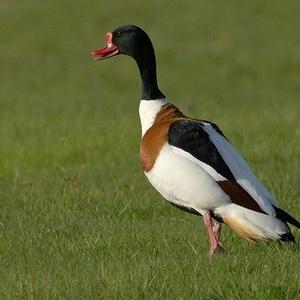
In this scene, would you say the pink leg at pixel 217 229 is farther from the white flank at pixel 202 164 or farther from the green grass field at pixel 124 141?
the white flank at pixel 202 164

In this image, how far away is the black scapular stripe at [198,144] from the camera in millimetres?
7312

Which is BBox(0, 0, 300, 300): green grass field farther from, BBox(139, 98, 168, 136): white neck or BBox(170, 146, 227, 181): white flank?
BBox(139, 98, 168, 136): white neck

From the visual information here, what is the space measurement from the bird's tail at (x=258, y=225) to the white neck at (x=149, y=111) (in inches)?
39.1

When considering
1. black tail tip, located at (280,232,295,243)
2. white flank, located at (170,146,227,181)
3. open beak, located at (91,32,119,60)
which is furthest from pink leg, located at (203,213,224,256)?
open beak, located at (91,32,119,60)

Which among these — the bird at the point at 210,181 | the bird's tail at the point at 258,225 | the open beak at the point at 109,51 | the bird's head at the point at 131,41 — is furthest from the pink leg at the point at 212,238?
the open beak at the point at 109,51

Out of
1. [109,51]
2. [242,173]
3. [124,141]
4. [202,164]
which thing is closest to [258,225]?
[242,173]

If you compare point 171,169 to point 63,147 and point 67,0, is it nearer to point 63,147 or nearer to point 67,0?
point 63,147

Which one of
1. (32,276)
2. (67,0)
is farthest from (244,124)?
(67,0)

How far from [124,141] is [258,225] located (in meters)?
6.44

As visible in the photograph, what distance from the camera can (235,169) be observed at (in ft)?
24.2

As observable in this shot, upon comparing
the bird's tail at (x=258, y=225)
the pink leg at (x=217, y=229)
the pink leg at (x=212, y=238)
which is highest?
the bird's tail at (x=258, y=225)

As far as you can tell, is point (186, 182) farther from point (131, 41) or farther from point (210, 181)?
point (131, 41)

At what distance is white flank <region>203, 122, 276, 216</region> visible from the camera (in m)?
7.29

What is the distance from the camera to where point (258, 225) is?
7242 millimetres
